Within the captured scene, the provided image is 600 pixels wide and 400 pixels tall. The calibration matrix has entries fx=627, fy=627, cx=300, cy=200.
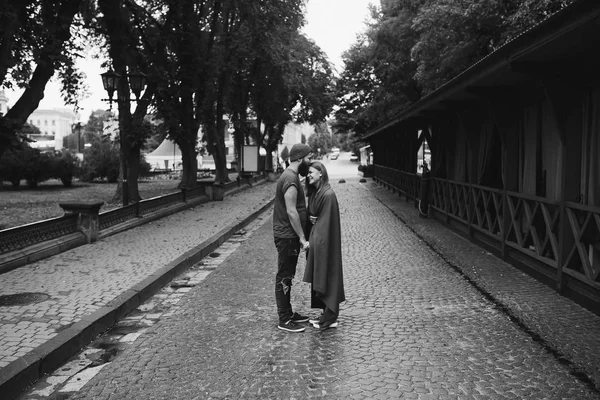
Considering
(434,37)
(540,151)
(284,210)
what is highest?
(434,37)

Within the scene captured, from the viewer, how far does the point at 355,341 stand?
19.7 ft

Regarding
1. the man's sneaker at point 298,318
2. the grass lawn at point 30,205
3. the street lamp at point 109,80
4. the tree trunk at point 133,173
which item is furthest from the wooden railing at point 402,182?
the man's sneaker at point 298,318

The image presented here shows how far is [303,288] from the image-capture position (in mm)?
8531

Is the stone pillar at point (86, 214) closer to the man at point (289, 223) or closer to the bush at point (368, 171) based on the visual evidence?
the man at point (289, 223)

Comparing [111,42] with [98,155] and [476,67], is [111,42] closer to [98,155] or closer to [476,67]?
[476,67]

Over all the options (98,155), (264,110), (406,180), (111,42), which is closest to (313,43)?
(264,110)

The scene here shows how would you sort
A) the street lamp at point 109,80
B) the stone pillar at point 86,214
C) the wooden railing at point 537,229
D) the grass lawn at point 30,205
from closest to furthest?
1. the wooden railing at point 537,229
2. the stone pillar at point 86,214
3. the street lamp at point 109,80
4. the grass lawn at point 30,205

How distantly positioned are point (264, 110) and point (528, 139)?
3380cm

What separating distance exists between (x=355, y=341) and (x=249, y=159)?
33610 mm

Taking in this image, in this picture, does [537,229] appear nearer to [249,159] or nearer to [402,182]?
[402,182]

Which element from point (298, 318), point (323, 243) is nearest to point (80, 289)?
point (298, 318)

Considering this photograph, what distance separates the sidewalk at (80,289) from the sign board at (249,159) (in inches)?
956

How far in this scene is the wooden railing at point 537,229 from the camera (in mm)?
7273

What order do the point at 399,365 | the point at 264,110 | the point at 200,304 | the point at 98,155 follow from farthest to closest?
the point at 264,110
the point at 98,155
the point at 200,304
the point at 399,365
